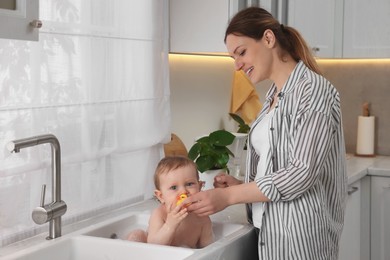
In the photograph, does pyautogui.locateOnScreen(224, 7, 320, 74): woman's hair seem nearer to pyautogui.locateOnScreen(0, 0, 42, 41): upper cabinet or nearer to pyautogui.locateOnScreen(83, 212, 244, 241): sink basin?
pyautogui.locateOnScreen(83, 212, 244, 241): sink basin

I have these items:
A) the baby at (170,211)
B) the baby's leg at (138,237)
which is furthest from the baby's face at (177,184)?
the baby's leg at (138,237)

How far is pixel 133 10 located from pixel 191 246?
1.01 meters

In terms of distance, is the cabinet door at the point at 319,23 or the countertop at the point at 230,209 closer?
the countertop at the point at 230,209

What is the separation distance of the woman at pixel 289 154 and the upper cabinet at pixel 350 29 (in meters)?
1.39

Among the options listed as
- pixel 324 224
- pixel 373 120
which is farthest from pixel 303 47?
pixel 373 120

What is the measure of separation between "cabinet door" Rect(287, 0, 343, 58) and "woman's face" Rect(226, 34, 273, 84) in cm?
129

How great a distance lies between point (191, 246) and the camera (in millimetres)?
2178

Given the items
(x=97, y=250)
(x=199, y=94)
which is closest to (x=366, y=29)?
(x=199, y=94)

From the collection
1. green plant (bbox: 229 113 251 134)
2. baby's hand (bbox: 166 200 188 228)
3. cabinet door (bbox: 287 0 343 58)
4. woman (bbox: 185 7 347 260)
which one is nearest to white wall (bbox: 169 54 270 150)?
green plant (bbox: 229 113 251 134)

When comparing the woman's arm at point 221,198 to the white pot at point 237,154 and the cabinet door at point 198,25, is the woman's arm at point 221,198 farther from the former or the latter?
the cabinet door at point 198,25

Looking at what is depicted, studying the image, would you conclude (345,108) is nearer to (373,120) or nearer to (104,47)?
(373,120)

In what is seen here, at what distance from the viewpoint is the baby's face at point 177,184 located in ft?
6.93

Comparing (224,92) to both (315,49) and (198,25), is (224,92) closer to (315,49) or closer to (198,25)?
(315,49)

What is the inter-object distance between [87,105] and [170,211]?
630mm
